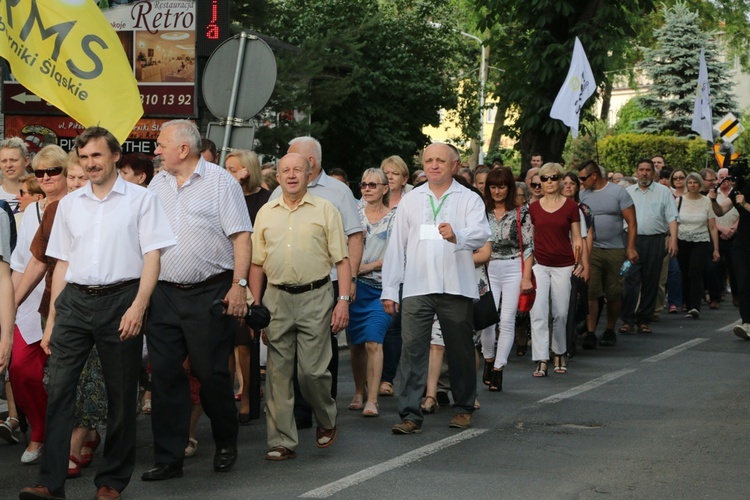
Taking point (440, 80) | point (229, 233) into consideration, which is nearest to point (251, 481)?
point (229, 233)

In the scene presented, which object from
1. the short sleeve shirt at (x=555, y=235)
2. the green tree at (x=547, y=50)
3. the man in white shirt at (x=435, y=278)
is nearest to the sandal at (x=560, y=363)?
the short sleeve shirt at (x=555, y=235)

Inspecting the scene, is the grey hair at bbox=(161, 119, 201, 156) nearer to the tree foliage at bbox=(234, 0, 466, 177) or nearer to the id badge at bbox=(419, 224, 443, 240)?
the id badge at bbox=(419, 224, 443, 240)

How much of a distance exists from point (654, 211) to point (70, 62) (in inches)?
347

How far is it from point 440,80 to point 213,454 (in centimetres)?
2480

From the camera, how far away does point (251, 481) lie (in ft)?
25.1

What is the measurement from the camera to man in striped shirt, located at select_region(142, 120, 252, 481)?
7.81 metres

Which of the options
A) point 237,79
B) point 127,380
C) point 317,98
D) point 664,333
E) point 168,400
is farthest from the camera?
point 317,98

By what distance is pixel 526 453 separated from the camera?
846cm

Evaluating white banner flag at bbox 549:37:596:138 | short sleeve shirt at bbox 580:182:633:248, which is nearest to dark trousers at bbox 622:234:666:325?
short sleeve shirt at bbox 580:182:633:248

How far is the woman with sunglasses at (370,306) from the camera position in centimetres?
1021

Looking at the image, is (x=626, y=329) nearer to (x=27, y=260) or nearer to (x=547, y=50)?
(x=547, y=50)

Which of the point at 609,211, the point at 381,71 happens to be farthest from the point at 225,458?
the point at 381,71

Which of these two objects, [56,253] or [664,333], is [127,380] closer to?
[56,253]

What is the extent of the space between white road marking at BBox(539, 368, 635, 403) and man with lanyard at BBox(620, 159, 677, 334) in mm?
3891
